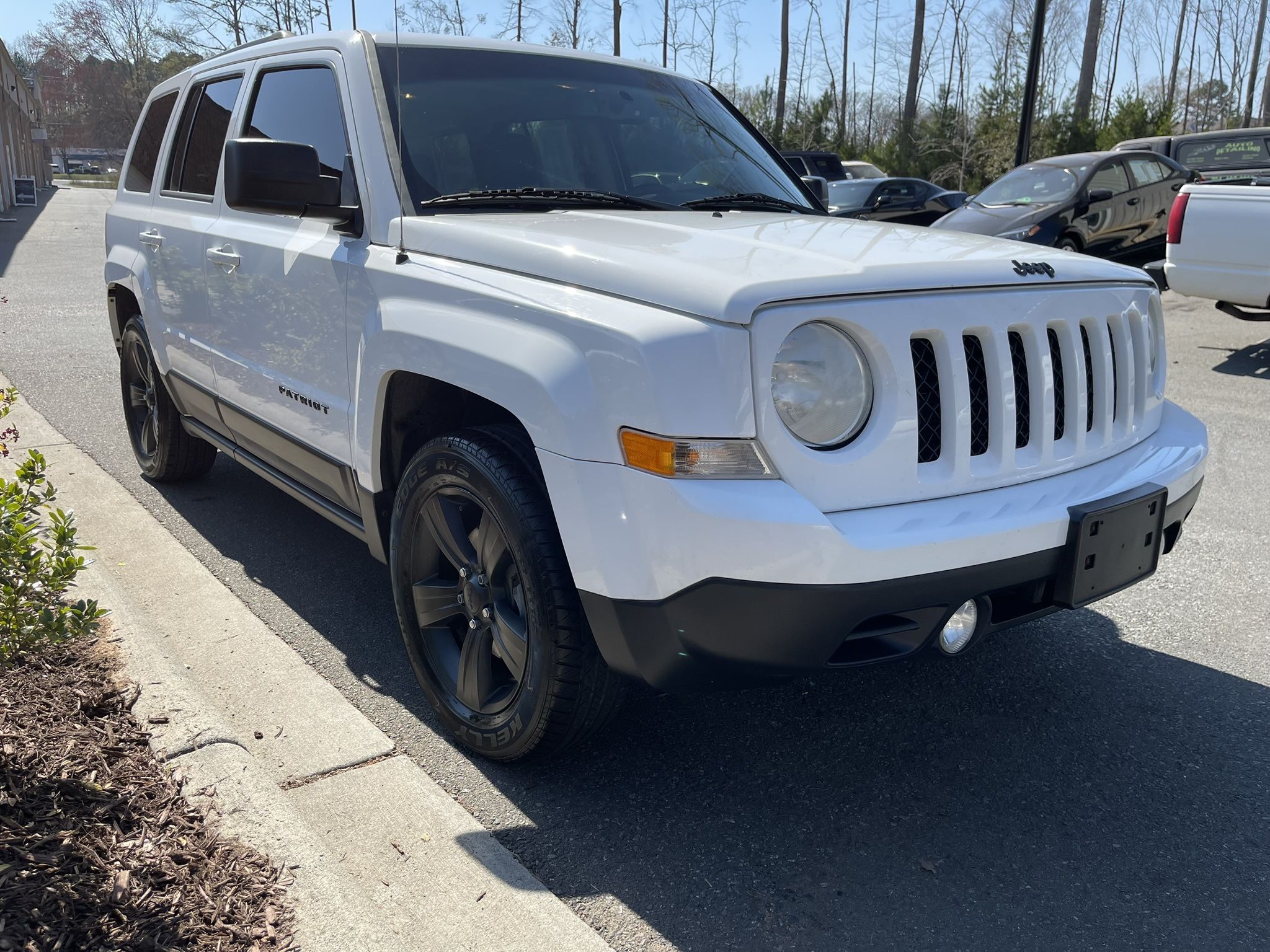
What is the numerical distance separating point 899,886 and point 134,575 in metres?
3.07

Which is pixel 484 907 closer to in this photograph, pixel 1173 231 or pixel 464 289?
Answer: pixel 464 289

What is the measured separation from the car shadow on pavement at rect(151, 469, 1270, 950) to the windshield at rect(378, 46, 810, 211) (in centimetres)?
162

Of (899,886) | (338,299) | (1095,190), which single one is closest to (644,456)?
(899,886)

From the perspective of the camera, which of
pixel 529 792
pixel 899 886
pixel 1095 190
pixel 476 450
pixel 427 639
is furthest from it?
pixel 1095 190

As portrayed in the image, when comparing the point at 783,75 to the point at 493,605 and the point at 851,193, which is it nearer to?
the point at 851,193

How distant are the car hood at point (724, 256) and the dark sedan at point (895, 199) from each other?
1324cm

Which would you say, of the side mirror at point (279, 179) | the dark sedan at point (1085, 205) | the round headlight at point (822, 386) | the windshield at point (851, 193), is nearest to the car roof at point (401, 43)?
the side mirror at point (279, 179)

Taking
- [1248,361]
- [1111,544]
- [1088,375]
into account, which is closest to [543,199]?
[1088,375]

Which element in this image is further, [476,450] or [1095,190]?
[1095,190]

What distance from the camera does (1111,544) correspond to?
2.51m

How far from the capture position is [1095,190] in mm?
12102

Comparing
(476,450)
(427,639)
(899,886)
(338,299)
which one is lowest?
(899,886)

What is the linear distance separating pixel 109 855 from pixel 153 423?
3521mm

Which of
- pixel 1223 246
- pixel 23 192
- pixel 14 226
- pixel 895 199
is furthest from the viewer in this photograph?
pixel 23 192
